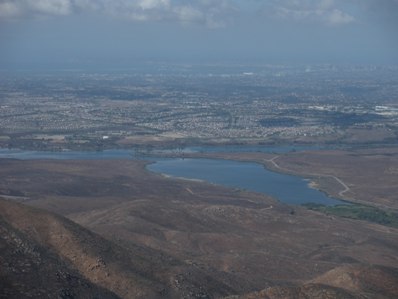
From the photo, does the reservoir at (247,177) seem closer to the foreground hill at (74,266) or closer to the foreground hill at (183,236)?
the foreground hill at (183,236)

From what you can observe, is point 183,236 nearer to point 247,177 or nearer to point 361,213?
point 361,213

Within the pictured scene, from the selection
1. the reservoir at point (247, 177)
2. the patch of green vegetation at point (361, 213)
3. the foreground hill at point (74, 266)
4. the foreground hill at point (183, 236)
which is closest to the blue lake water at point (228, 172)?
the reservoir at point (247, 177)

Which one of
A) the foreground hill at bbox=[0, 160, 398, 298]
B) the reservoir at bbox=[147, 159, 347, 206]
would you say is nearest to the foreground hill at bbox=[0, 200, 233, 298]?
the foreground hill at bbox=[0, 160, 398, 298]

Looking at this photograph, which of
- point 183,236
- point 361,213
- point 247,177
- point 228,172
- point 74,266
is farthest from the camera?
point 228,172

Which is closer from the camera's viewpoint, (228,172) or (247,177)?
(247,177)

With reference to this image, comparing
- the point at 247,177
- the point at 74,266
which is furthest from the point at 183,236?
the point at 247,177

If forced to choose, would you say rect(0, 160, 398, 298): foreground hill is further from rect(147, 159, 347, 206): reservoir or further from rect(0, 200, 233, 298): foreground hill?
rect(147, 159, 347, 206): reservoir
